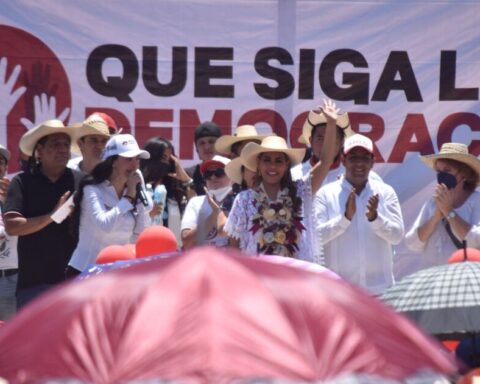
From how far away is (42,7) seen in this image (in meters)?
8.61

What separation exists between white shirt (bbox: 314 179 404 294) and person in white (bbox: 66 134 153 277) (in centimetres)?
101

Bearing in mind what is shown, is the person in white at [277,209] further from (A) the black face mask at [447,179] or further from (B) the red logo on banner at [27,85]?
(B) the red logo on banner at [27,85]

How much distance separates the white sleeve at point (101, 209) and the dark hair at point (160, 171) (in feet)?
2.84

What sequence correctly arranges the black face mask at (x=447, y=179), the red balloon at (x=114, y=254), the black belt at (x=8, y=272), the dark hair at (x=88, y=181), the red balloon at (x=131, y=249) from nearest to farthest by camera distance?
1. the red balloon at (x=114, y=254)
2. the red balloon at (x=131, y=249)
3. the dark hair at (x=88, y=181)
4. the black face mask at (x=447, y=179)
5. the black belt at (x=8, y=272)

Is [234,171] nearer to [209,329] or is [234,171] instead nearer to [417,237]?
[417,237]

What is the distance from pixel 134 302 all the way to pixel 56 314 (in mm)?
216

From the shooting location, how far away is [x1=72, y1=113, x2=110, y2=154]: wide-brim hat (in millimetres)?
7602

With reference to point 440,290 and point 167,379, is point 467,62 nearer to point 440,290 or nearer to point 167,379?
point 440,290

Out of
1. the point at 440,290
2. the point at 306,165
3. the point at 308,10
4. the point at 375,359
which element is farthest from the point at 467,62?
the point at 375,359

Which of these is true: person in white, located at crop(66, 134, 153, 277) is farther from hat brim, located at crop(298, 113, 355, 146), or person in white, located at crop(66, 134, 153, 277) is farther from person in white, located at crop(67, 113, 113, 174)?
hat brim, located at crop(298, 113, 355, 146)

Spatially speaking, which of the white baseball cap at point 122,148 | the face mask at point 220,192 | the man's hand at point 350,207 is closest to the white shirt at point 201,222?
the face mask at point 220,192

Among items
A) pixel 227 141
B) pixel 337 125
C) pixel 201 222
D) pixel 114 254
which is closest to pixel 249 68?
pixel 227 141

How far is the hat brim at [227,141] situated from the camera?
7914 millimetres

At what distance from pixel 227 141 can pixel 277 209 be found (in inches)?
55.7
